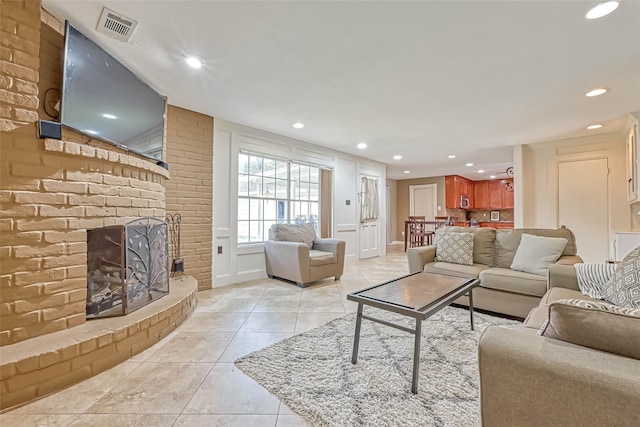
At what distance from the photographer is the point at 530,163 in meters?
4.96

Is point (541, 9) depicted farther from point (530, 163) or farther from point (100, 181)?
point (530, 163)

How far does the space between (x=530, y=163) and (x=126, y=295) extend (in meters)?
6.26

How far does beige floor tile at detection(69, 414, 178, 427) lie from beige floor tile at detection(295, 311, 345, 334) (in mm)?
1118

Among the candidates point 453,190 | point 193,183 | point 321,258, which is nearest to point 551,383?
point 321,258

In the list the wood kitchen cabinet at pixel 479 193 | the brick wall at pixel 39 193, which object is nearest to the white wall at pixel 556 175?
the wood kitchen cabinet at pixel 479 193

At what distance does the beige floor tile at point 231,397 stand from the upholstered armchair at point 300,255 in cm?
197

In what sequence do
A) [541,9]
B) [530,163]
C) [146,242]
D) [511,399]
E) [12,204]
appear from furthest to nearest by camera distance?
[530,163], [146,242], [541,9], [12,204], [511,399]

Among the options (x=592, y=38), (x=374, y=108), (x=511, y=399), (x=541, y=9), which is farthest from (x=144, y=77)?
(x=592, y=38)

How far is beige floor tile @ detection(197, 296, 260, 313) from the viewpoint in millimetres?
2822

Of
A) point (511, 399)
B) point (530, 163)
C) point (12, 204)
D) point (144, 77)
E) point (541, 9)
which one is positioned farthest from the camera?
point (530, 163)

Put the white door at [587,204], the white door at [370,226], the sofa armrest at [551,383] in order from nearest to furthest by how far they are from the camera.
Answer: the sofa armrest at [551,383]
the white door at [587,204]
the white door at [370,226]

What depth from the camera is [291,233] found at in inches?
163

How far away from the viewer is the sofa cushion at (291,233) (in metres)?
4.07

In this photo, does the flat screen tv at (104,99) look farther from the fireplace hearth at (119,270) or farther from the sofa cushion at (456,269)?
the sofa cushion at (456,269)
